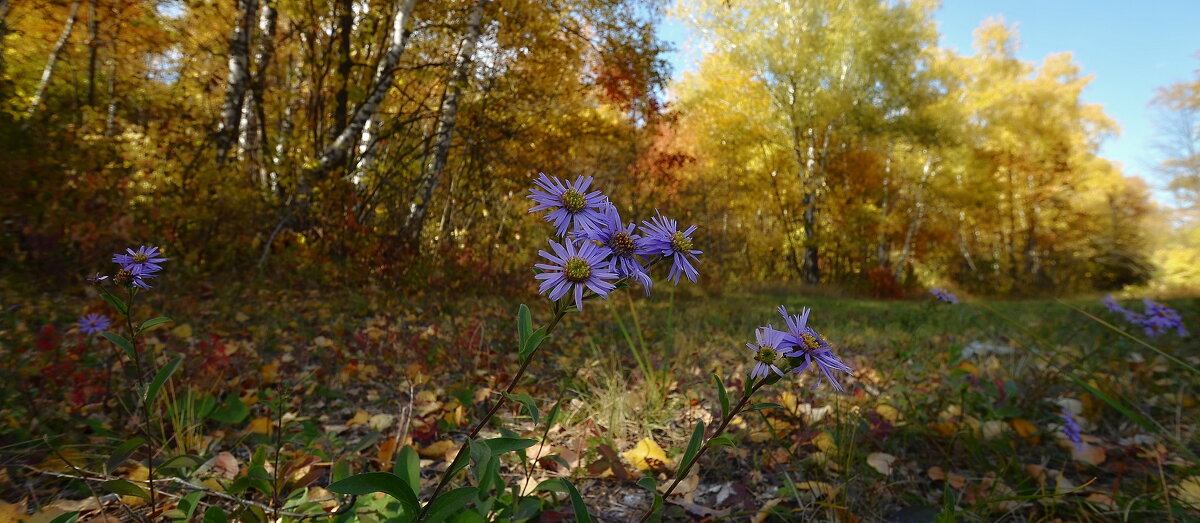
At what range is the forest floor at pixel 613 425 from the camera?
1.32 meters

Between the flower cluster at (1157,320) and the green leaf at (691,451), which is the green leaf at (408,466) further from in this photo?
the flower cluster at (1157,320)

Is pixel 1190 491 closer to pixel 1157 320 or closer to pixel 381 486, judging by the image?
pixel 1157 320

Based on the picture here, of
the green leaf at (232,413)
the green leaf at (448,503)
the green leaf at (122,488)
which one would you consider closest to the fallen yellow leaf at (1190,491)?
the green leaf at (448,503)

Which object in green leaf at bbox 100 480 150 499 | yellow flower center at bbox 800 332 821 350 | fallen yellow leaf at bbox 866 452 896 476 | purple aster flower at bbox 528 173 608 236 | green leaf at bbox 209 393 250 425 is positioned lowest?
green leaf at bbox 209 393 250 425

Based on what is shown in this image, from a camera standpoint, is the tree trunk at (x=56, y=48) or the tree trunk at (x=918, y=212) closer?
the tree trunk at (x=56, y=48)

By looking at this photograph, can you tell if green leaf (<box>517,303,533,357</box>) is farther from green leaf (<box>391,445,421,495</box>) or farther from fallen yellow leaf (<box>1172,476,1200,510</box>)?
fallen yellow leaf (<box>1172,476,1200,510</box>)

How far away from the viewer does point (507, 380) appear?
2.40m

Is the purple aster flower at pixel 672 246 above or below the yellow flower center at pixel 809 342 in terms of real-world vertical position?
above

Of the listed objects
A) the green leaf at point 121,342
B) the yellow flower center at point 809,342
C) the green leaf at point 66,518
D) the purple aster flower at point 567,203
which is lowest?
the green leaf at point 66,518

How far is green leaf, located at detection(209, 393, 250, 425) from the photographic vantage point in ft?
5.86

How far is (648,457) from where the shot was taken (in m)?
1.60

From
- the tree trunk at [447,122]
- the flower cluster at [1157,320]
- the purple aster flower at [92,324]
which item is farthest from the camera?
the tree trunk at [447,122]

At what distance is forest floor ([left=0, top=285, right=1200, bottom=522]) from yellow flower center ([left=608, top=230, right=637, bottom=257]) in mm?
349

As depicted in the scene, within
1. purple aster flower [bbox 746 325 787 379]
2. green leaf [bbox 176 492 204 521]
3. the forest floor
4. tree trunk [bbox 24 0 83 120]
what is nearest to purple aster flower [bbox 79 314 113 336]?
the forest floor
